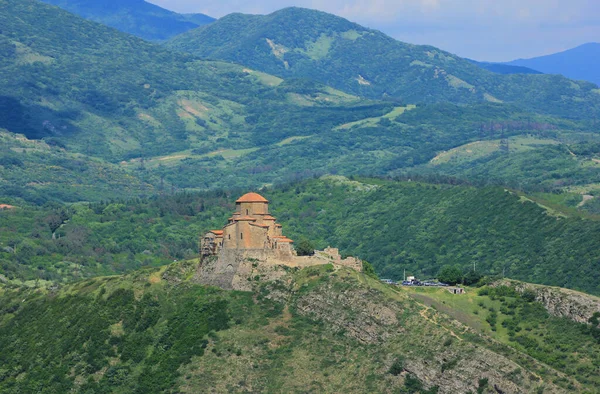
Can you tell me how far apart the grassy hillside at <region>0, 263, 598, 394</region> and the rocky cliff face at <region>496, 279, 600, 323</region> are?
1.37m

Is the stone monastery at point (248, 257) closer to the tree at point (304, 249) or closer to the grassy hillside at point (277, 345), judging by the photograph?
the tree at point (304, 249)

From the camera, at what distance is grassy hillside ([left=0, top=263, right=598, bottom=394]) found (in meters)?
116

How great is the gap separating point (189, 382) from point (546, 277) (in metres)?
83.5

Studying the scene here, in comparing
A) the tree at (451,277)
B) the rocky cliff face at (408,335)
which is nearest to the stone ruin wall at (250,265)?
the rocky cliff face at (408,335)

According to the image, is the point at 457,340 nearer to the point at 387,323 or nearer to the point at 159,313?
the point at 387,323

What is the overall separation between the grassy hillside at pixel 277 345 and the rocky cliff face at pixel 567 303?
137 centimetres

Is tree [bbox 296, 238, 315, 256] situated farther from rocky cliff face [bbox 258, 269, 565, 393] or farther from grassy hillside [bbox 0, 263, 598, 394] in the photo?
rocky cliff face [bbox 258, 269, 565, 393]

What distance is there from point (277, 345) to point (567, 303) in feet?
102

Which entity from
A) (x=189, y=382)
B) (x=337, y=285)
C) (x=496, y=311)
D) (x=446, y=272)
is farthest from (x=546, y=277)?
(x=189, y=382)

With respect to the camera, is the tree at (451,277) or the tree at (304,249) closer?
the tree at (304,249)

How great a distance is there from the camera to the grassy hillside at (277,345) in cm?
11562

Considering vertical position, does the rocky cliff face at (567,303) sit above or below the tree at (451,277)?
above

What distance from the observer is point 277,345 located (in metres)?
126

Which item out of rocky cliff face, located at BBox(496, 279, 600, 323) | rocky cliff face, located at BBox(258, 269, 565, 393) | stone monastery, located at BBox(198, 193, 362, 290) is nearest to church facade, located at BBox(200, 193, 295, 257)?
stone monastery, located at BBox(198, 193, 362, 290)
